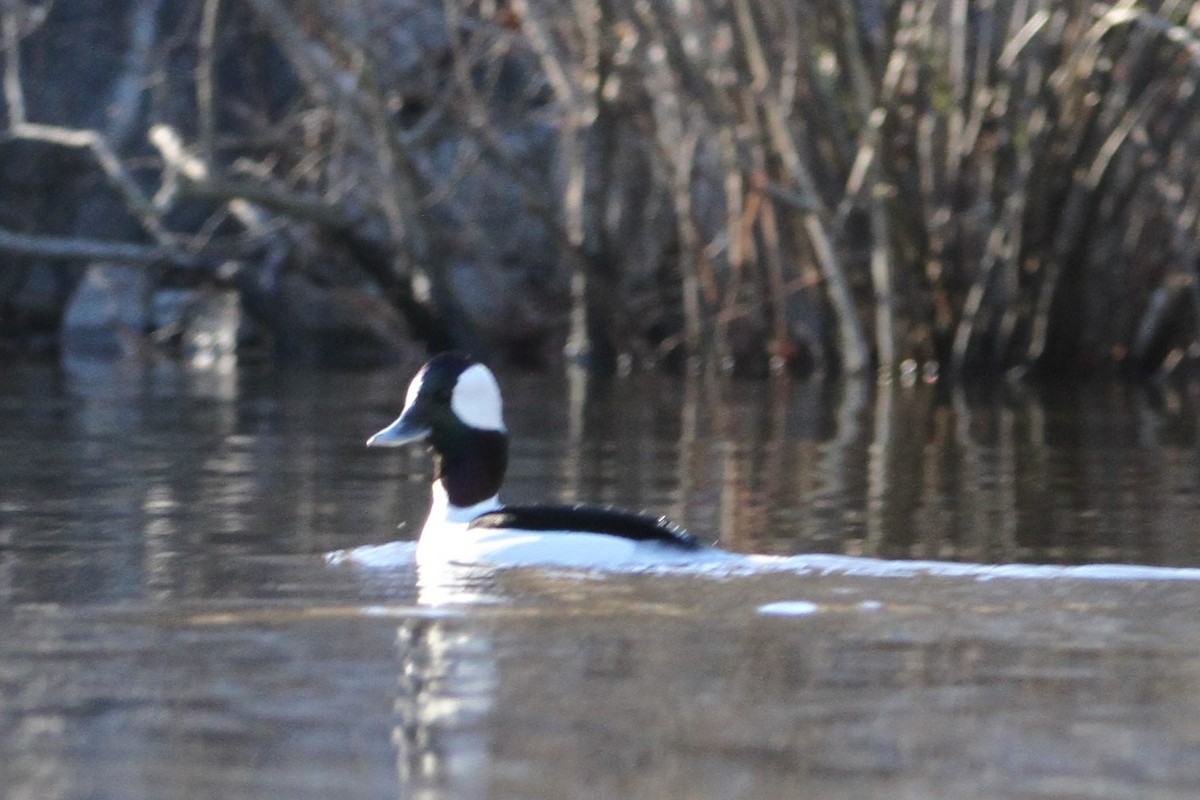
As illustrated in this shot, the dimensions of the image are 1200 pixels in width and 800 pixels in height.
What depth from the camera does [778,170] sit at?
15.6m

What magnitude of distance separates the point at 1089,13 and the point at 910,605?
1021 centimetres

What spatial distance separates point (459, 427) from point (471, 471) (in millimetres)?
154

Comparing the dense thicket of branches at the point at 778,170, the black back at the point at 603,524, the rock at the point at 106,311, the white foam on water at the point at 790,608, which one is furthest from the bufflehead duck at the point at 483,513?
the rock at the point at 106,311

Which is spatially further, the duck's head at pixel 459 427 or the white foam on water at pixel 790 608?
the duck's head at pixel 459 427

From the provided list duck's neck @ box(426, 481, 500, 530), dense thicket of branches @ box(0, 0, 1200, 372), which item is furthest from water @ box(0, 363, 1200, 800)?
dense thicket of branches @ box(0, 0, 1200, 372)

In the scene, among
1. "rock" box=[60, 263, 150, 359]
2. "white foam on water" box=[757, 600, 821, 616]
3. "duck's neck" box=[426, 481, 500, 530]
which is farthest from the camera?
"rock" box=[60, 263, 150, 359]

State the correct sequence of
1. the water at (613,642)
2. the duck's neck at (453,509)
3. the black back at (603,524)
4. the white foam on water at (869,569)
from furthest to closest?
the duck's neck at (453,509)
the black back at (603,524)
the white foam on water at (869,569)
the water at (613,642)

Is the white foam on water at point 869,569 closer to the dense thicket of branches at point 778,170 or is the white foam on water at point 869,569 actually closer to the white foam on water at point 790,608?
the white foam on water at point 790,608

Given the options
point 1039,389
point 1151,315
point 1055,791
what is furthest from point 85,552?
point 1151,315

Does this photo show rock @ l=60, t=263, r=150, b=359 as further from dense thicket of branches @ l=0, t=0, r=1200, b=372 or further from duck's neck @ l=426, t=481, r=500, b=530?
duck's neck @ l=426, t=481, r=500, b=530

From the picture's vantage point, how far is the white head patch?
6582 mm

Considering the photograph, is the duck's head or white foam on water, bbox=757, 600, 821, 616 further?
the duck's head

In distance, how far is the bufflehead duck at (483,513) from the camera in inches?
225

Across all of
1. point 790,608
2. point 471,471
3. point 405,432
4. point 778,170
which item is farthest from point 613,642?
point 778,170
